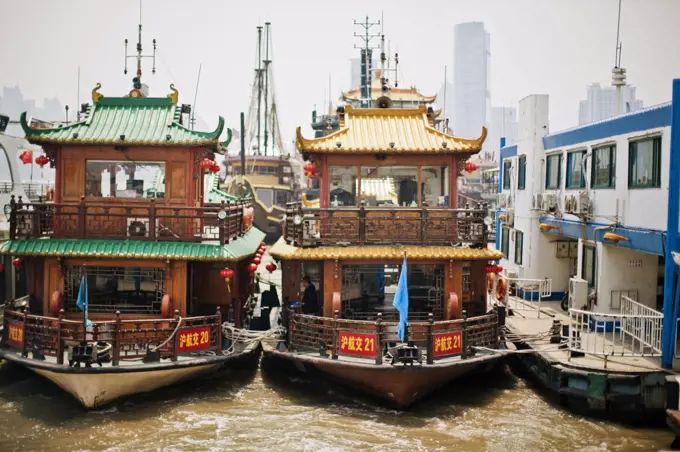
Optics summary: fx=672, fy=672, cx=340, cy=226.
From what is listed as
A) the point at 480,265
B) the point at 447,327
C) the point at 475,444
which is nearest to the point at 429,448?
the point at 475,444

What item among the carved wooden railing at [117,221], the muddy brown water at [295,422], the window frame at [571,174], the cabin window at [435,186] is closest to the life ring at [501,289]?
the cabin window at [435,186]

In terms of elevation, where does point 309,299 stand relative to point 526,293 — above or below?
above

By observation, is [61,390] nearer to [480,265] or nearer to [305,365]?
[305,365]

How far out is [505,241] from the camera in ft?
86.6

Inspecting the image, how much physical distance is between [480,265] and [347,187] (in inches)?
151

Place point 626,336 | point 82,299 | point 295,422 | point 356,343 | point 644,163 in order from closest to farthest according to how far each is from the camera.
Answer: point 295,422, point 356,343, point 82,299, point 644,163, point 626,336

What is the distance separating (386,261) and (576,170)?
7965mm

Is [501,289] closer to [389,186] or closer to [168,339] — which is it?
[389,186]

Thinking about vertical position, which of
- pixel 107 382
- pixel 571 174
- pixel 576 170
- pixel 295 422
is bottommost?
pixel 295 422

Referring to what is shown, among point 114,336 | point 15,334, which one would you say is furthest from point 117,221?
point 114,336

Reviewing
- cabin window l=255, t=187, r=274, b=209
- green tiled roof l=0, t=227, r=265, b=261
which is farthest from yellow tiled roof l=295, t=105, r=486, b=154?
cabin window l=255, t=187, r=274, b=209

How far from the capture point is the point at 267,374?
16.9 metres

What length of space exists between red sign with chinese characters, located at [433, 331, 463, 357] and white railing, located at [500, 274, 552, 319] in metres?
6.42

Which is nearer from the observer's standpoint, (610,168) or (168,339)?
(168,339)
